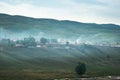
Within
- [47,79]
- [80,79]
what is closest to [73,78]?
[80,79]

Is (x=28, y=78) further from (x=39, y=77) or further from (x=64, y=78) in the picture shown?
(x=64, y=78)

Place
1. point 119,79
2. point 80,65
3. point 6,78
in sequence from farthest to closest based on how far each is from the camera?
point 80,65 < point 119,79 < point 6,78

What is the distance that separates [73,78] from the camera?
557 feet

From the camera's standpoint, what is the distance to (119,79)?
169250 millimetres

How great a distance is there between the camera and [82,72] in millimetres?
186875

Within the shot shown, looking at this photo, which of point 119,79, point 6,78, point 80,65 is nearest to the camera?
point 6,78

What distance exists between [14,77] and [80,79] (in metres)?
42.4

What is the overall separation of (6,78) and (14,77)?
6.85m

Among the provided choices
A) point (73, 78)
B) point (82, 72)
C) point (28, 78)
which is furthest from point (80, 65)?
point (28, 78)

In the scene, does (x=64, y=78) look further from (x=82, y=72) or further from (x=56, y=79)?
(x=82, y=72)

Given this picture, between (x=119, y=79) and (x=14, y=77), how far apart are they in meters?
68.4

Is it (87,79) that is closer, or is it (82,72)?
(87,79)

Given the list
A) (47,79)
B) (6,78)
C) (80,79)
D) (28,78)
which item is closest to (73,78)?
(80,79)

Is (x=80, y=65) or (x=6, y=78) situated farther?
(x=80, y=65)
